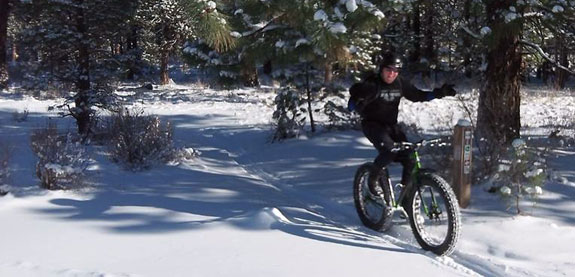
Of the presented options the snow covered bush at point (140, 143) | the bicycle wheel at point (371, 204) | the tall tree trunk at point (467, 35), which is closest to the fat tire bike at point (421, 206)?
the bicycle wheel at point (371, 204)

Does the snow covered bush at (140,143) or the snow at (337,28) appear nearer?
the snow at (337,28)

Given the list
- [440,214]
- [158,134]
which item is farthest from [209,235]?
[158,134]

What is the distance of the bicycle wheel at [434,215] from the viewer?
4375mm

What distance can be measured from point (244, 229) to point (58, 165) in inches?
101

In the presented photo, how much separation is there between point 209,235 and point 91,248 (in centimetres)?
95

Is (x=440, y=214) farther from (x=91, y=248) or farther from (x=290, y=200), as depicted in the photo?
(x=91, y=248)

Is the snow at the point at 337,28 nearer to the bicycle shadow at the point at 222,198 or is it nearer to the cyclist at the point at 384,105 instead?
the cyclist at the point at 384,105

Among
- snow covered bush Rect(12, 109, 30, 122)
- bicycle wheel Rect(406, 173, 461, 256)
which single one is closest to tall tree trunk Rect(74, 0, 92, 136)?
snow covered bush Rect(12, 109, 30, 122)

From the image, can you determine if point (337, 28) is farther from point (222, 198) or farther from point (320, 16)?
point (222, 198)

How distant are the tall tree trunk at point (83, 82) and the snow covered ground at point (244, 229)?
8.95 ft

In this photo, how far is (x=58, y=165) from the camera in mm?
6137

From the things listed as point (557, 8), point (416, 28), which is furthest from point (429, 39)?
point (557, 8)

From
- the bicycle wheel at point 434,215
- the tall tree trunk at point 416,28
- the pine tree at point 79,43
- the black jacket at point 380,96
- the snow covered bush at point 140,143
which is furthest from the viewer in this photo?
the pine tree at point 79,43

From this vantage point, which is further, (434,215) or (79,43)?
(79,43)
